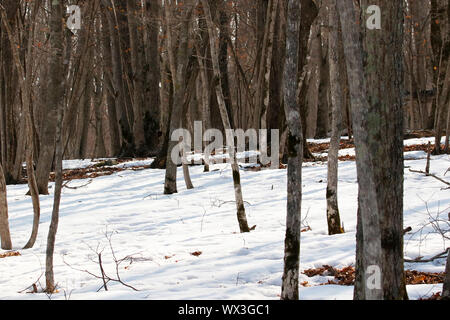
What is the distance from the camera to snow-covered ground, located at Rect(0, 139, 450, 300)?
4.13 m

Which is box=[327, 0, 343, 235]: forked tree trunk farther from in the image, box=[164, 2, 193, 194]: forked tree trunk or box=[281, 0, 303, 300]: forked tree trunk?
box=[164, 2, 193, 194]: forked tree trunk

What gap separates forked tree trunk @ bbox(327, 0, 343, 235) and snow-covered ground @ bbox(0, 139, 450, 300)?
274 millimetres

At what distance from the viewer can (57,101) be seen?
19.2 feet

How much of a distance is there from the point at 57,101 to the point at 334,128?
3594 mm

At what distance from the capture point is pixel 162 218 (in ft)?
24.8

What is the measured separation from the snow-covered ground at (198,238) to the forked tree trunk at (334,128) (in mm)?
274

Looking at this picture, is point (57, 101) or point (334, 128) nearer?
point (334, 128)

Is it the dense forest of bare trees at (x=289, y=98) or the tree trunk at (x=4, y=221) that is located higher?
the dense forest of bare trees at (x=289, y=98)

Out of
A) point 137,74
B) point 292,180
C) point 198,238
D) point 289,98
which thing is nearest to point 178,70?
point 198,238

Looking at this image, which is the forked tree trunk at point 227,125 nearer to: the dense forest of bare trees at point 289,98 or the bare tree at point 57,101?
the dense forest of bare trees at point 289,98

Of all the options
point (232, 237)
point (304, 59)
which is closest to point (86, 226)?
point (232, 237)

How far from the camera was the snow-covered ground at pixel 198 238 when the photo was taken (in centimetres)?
413

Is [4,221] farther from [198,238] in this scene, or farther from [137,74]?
[137,74]

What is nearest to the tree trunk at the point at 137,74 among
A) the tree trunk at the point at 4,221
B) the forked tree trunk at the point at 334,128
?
the tree trunk at the point at 4,221
